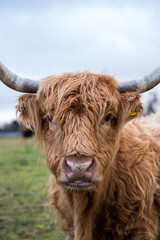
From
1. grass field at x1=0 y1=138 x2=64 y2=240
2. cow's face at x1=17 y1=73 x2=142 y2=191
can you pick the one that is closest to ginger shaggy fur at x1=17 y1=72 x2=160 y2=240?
cow's face at x1=17 y1=73 x2=142 y2=191

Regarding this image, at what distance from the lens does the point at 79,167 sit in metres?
2.54

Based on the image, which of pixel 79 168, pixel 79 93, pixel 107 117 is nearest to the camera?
pixel 79 168

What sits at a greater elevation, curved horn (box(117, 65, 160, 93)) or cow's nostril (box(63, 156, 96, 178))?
curved horn (box(117, 65, 160, 93))

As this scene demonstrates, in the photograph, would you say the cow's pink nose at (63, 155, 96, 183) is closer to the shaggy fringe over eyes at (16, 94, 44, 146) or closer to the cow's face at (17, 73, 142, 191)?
the cow's face at (17, 73, 142, 191)

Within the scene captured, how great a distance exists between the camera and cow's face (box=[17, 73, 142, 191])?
8.75 feet

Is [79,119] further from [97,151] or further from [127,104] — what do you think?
[127,104]

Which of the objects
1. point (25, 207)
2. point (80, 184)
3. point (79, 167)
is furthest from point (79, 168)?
point (25, 207)

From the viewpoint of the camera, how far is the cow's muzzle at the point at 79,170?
256 cm

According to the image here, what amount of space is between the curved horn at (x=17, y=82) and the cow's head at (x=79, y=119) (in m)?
0.09

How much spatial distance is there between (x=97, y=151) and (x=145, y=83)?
0.94 m

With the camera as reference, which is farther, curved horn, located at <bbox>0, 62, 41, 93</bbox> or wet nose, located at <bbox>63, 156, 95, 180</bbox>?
curved horn, located at <bbox>0, 62, 41, 93</bbox>

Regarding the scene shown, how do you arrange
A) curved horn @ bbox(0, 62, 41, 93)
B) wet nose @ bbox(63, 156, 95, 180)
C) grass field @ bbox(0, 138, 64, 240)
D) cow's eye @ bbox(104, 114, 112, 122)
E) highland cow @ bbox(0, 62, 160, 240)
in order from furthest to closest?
1. grass field @ bbox(0, 138, 64, 240)
2. curved horn @ bbox(0, 62, 41, 93)
3. cow's eye @ bbox(104, 114, 112, 122)
4. highland cow @ bbox(0, 62, 160, 240)
5. wet nose @ bbox(63, 156, 95, 180)

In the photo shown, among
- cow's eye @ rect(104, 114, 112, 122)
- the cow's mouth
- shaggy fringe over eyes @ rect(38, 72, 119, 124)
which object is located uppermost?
shaggy fringe over eyes @ rect(38, 72, 119, 124)

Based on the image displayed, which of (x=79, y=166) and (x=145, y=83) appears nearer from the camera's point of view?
(x=79, y=166)
